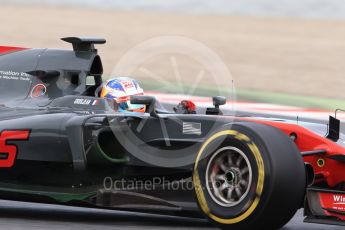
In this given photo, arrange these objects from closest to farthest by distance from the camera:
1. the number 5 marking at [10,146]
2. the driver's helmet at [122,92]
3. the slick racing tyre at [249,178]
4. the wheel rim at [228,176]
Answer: the slick racing tyre at [249,178] < the wheel rim at [228,176] < the number 5 marking at [10,146] < the driver's helmet at [122,92]

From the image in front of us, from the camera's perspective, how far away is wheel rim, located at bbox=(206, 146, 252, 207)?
6.28 m

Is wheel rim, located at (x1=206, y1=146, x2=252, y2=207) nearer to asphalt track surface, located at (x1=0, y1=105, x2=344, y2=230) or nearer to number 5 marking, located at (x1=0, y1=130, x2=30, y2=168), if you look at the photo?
asphalt track surface, located at (x1=0, y1=105, x2=344, y2=230)

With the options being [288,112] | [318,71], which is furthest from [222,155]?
[318,71]

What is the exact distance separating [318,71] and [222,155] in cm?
1870

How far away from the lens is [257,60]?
2684 centimetres

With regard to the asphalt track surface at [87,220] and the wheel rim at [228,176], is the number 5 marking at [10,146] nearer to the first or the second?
the asphalt track surface at [87,220]

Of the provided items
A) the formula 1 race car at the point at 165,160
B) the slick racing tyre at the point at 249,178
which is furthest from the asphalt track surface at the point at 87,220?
the slick racing tyre at the point at 249,178

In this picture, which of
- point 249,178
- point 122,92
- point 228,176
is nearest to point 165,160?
point 228,176

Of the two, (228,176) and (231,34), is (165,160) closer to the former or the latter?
(228,176)

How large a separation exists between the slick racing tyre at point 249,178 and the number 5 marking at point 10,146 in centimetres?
179

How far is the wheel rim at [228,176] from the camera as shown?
628 cm

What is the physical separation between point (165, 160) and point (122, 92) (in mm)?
1446

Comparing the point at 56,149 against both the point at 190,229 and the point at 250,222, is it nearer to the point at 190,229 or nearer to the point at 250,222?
the point at 190,229

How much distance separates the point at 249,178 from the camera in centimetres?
615
